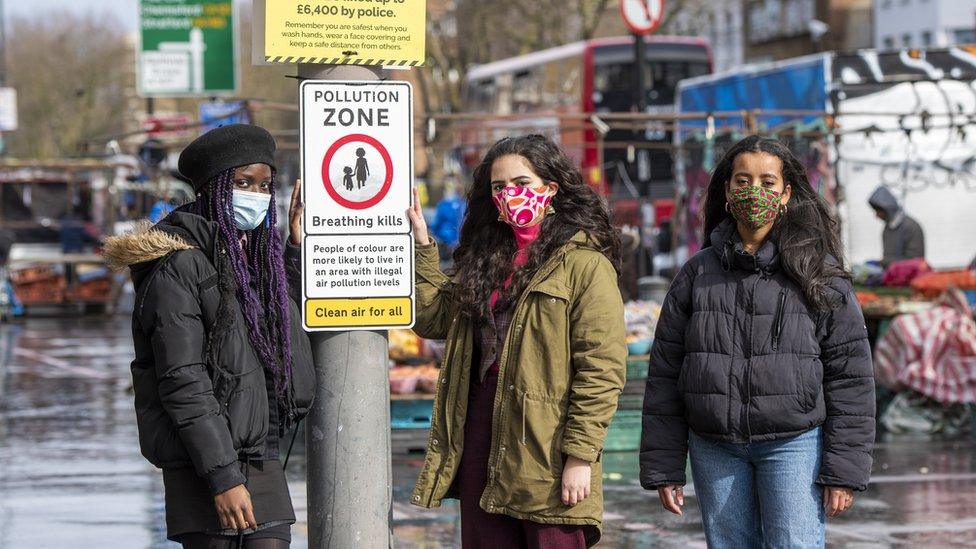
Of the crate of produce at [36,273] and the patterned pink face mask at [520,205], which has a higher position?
the patterned pink face mask at [520,205]

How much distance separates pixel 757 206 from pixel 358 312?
1242 mm

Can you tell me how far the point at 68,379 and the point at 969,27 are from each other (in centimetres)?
4244

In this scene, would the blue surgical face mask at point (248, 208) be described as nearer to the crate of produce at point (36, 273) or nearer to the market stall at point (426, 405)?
the market stall at point (426, 405)

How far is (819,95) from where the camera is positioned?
57.1 feet

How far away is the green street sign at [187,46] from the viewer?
71.1 feet

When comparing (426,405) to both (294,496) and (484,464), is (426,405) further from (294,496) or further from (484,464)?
(484,464)

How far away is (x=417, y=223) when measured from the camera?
191 inches

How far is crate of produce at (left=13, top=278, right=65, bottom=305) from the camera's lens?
89.7ft

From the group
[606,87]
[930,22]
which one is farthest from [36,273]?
[930,22]

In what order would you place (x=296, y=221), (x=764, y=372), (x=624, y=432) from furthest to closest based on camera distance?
(x=624, y=432)
(x=296, y=221)
(x=764, y=372)

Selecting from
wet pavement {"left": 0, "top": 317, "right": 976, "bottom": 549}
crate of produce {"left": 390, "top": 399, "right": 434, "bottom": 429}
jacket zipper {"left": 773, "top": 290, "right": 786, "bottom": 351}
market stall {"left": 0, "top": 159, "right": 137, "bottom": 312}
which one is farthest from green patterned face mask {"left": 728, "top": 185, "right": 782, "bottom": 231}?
market stall {"left": 0, "top": 159, "right": 137, "bottom": 312}

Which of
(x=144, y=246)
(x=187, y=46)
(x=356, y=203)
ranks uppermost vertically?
(x=187, y=46)

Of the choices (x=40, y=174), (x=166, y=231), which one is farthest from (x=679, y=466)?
(x=40, y=174)

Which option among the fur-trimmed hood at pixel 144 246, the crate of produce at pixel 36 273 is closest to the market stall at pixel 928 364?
the fur-trimmed hood at pixel 144 246
